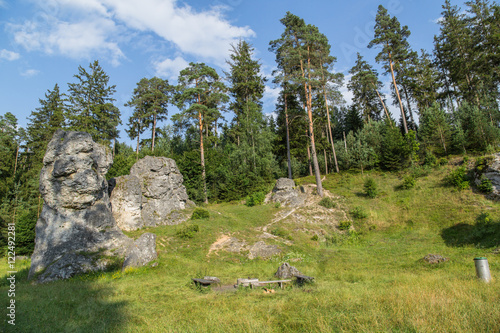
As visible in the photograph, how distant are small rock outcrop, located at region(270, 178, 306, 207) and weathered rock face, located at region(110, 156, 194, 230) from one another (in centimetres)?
983

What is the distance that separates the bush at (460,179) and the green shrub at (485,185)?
3.32 feet

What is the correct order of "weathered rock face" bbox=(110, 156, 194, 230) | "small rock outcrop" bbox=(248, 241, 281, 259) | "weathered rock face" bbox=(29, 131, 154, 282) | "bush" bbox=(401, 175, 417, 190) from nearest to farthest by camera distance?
"weathered rock face" bbox=(29, 131, 154, 282) → "small rock outcrop" bbox=(248, 241, 281, 259) → "weathered rock face" bbox=(110, 156, 194, 230) → "bush" bbox=(401, 175, 417, 190)

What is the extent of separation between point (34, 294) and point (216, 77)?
101 feet

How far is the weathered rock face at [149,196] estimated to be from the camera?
830 inches

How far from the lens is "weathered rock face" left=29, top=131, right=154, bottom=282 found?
49.1 ft

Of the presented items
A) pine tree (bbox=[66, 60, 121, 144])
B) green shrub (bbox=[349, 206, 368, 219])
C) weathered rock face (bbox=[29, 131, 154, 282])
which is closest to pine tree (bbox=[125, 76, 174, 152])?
pine tree (bbox=[66, 60, 121, 144])

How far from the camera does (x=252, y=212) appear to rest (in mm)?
25500

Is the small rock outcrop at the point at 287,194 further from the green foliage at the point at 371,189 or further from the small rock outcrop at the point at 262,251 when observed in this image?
the small rock outcrop at the point at 262,251

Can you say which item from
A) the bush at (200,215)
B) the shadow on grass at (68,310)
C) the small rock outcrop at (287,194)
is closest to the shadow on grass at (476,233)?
the small rock outcrop at (287,194)

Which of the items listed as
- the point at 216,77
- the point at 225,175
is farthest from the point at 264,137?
the point at 216,77

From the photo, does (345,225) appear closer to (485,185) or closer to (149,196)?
(485,185)

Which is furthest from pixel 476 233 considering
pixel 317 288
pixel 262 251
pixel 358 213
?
pixel 317 288

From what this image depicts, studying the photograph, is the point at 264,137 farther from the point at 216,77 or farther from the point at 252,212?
the point at 252,212

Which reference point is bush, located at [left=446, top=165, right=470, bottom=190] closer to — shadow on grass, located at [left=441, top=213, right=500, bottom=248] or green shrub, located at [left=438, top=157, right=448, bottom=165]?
green shrub, located at [left=438, top=157, right=448, bottom=165]
